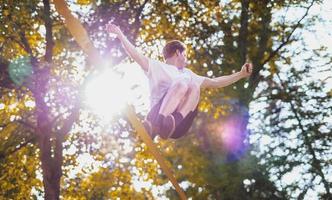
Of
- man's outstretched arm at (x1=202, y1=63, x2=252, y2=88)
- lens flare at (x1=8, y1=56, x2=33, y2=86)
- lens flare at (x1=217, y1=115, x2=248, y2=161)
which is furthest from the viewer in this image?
lens flare at (x1=217, y1=115, x2=248, y2=161)

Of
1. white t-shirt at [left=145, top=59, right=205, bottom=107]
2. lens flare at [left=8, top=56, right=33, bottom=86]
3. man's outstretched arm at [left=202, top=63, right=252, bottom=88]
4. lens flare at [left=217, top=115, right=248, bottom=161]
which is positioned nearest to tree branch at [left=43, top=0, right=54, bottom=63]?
lens flare at [left=8, top=56, right=33, bottom=86]

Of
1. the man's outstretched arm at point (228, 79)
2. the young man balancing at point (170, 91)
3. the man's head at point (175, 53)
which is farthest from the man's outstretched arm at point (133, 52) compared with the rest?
the man's outstretched arm at point (228, 79)

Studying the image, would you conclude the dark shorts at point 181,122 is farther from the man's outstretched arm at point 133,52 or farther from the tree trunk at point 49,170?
the tree trunk at point 49,170

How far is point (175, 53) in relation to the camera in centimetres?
521

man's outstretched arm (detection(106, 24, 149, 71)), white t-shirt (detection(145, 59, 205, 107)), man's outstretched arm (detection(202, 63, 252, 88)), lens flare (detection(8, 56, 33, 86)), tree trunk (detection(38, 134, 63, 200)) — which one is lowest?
white t-shirt (detection(145, 59, 205, 107))

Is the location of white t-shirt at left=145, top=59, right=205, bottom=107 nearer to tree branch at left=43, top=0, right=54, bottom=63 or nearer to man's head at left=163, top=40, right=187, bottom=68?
man's head at left=163, top=40, right=187, bottom=68

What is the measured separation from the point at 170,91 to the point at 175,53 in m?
0.58

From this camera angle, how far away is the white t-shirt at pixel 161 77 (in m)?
4.91

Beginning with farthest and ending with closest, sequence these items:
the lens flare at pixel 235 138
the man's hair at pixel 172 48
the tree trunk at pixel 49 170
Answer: the lens flare at pixel 235 138
the tree trunk at pixel 49 170
the man's hair at pixel 172 48

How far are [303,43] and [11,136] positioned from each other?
35.3 ft

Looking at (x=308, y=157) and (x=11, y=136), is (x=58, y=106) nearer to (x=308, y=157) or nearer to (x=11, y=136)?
(x=11, y=136)

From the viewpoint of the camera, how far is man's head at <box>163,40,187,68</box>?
204 inches

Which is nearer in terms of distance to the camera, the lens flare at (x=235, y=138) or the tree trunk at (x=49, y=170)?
the tree trunk at (x=49, y=170)

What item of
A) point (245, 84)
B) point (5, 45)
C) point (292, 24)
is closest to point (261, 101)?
point (245, 84)
